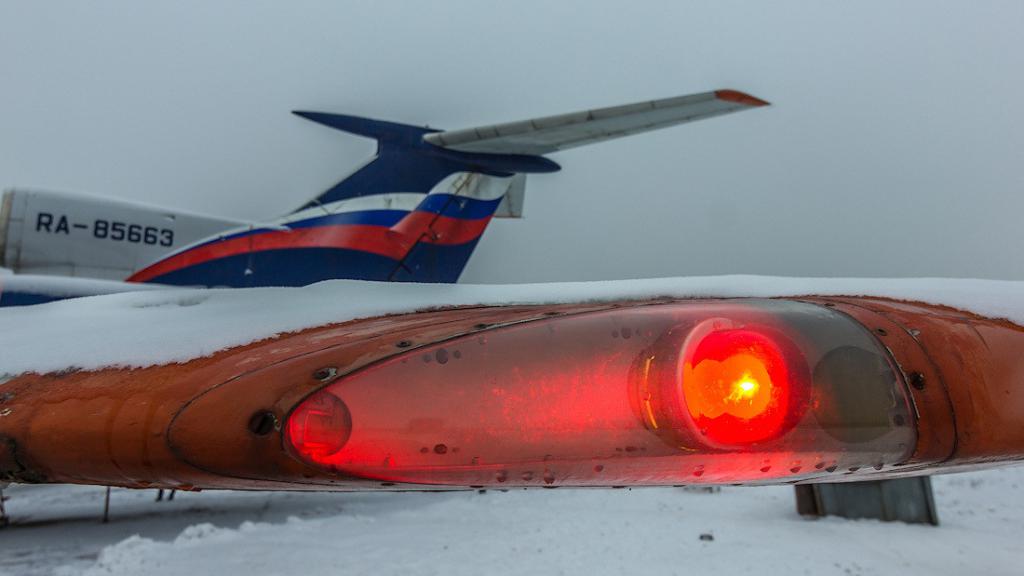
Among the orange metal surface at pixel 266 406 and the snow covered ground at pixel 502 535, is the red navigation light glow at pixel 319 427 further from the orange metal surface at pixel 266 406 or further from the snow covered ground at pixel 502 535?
the snow covered ground at pixel 502 535

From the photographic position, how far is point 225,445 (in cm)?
82

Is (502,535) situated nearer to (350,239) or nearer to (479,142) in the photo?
(350,239)

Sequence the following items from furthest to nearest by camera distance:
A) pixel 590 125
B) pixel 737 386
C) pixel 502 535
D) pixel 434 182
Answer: pixel 434 182, pixel 590 125, pixel 502 535, pixel 737 386

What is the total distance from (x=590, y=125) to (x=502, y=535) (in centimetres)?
600

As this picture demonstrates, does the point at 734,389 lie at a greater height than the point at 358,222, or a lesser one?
lesser

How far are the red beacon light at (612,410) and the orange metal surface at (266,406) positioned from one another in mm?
55

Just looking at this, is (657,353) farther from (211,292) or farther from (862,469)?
(211,292)

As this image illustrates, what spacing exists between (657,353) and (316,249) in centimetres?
1006

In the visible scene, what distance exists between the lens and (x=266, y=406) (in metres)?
0.81

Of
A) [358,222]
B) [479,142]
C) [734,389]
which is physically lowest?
[734,389]

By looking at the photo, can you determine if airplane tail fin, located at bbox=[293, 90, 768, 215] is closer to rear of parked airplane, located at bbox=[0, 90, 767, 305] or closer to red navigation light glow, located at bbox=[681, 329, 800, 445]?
rear of parked airplane, located at bbox=[0, 90, 767, 305]

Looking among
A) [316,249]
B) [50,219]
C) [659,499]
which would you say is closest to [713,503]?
[659,499]

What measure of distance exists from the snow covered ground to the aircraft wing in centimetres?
547

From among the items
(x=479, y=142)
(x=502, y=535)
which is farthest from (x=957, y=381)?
(x=479, y=142)
